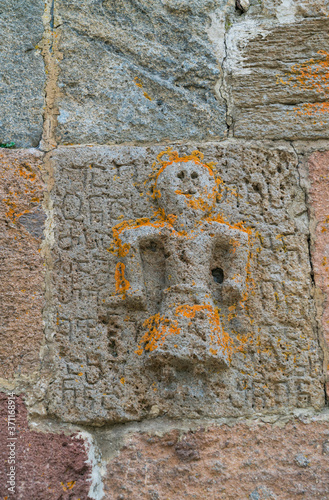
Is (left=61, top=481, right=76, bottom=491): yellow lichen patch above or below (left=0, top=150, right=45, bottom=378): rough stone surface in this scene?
below

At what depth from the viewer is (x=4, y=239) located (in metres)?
1.95

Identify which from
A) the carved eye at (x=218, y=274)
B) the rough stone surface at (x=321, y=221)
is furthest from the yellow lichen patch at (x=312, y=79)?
the carved eye at (x=218, y=274)

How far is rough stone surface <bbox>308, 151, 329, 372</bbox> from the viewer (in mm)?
1980

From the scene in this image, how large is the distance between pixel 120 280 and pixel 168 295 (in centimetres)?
18

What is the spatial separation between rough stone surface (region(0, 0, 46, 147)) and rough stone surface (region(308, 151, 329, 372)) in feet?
3.31

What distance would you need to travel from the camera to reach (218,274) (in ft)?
6.39

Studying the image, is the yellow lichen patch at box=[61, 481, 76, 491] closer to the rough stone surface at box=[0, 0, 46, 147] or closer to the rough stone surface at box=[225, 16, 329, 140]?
the rough stone surface at box=[0, 0, 46, 147]

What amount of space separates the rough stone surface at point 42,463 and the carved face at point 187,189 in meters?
0.79

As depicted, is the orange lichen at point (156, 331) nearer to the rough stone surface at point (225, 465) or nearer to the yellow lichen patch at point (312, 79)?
the rough stone surface at point (225, 465)

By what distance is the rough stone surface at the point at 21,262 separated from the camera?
6.06 ft

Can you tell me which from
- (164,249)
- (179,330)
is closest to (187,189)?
(164,249)

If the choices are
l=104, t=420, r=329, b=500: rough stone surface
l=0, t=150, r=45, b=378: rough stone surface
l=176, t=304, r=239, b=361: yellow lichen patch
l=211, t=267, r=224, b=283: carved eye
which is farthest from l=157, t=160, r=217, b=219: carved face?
l=104, t=420, r=329, b=500: rough stone surface

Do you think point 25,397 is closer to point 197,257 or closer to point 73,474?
point 73,474

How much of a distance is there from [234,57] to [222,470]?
1.51m
